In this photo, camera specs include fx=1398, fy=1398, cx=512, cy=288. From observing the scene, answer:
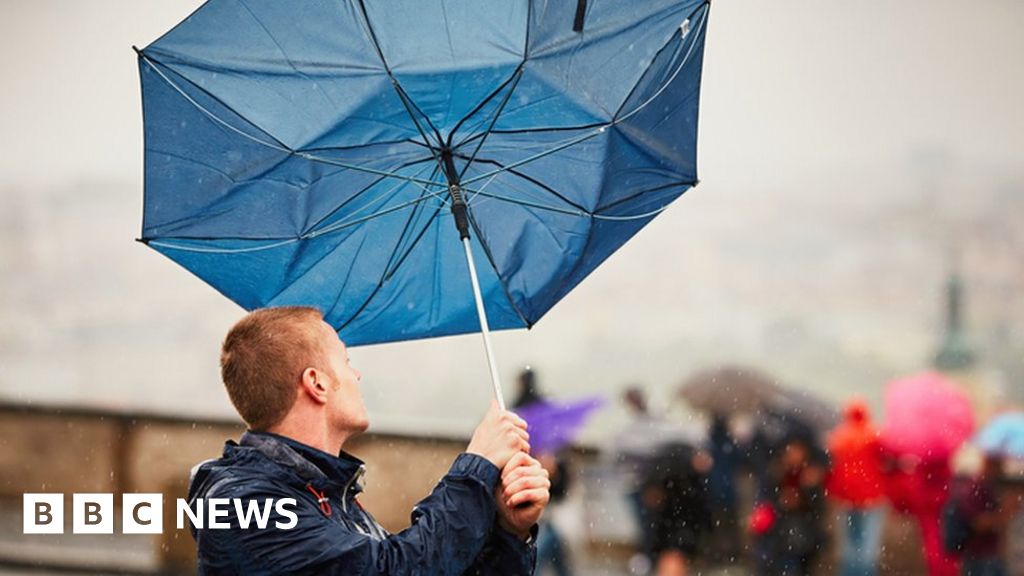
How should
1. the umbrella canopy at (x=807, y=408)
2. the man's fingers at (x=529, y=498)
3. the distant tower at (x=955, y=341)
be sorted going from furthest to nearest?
the distant tower at (x=955, y=341) < the umbrella canopy at (x=807, y=408) < the man's fingers at (x=529, y=498)

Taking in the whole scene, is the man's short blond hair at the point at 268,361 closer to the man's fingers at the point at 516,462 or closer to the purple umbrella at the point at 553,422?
the man's fingers at the point at 516,462

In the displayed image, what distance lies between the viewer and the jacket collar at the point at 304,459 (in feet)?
6.75

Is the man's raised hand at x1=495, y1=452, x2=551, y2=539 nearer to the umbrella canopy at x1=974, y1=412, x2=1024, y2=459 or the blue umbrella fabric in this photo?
the blue umbrella fabric

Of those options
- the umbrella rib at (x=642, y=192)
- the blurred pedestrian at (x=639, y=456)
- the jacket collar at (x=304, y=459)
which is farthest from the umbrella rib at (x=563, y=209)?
the blurred pedestrian at (x=639, y=456)

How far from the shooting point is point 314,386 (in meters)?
2.13

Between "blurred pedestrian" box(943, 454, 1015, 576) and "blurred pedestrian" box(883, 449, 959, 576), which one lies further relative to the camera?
"blurred pedestrian" box(883, 449, 959, 576)

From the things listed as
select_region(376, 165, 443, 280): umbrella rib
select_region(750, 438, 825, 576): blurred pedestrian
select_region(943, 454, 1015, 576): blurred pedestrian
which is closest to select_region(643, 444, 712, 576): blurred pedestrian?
select_region(750, 438, 825, 576): blurred pedestrian

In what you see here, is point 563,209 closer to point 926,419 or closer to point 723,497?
point 723,497

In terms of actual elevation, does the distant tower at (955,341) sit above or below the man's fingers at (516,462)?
above

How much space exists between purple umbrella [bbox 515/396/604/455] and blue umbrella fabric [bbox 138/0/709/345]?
13.6ft

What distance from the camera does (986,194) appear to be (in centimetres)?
1239

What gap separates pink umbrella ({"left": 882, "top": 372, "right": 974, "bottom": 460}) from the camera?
6.85 metres

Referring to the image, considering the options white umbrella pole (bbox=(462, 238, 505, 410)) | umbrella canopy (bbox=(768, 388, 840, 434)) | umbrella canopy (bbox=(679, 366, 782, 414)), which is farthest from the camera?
umbrella canopy (bbox=(679, 366, 782, 414))

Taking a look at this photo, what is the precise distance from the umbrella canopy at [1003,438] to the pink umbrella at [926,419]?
88 millimetres
